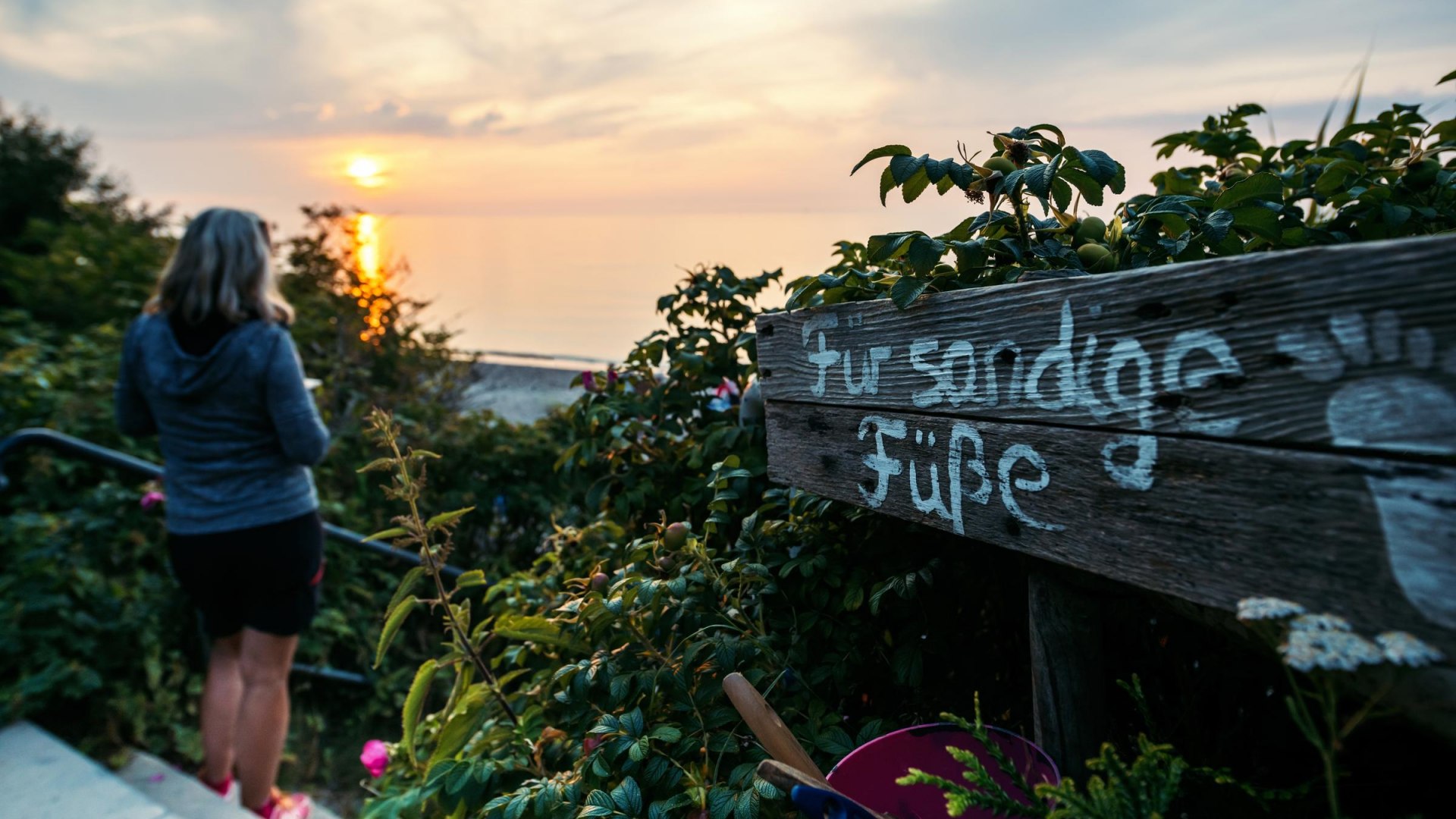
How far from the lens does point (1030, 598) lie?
1188 mm

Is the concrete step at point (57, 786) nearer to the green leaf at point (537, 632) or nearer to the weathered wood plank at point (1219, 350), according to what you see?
the green leaf at point (537, 632)

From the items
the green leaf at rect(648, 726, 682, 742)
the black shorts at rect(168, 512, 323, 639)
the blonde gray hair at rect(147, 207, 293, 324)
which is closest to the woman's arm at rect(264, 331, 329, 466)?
the blonde gray hair at rect(147, 207, 293, 324)

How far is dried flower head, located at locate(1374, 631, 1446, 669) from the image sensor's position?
0.69 meters

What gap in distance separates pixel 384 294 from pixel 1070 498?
183 inches

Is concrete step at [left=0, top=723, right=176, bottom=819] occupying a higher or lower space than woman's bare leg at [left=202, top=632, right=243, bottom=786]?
lower

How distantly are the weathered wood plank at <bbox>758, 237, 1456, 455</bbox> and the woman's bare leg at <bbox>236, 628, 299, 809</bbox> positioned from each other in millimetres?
2460

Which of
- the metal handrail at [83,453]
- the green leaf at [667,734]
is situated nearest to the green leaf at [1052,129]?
the green leaf at [667,734]

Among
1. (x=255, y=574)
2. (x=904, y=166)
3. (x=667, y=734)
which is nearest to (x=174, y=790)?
(x=255, y=574)

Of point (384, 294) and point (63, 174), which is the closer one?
point (384, 294)

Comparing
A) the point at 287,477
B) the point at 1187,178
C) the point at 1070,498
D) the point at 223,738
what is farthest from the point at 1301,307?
the point at 223,738

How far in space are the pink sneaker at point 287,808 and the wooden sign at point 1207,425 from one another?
8.68 ft

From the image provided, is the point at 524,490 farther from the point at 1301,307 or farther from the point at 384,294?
the point at 1301,307

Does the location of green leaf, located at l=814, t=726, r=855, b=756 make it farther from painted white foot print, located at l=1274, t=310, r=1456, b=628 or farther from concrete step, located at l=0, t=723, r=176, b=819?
concrete step, located at l=0, t=723, r=176, b=819

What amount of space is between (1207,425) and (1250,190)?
0.47m
